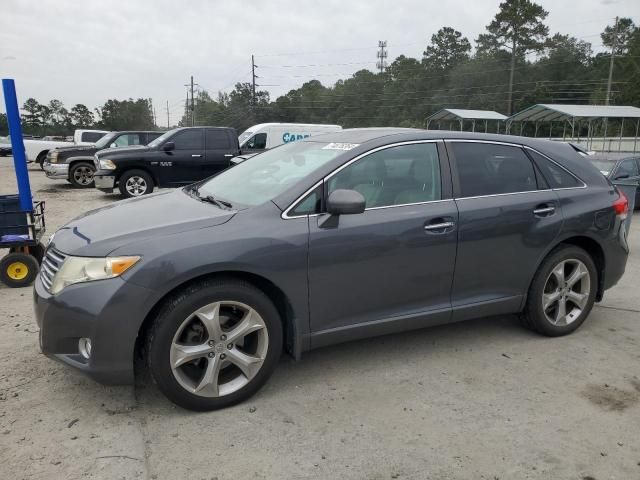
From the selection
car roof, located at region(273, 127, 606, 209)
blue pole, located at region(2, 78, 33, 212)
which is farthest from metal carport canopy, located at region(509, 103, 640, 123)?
blue pole, located at region(2, 78, 33, 212)

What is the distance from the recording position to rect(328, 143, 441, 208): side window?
3.37 meters

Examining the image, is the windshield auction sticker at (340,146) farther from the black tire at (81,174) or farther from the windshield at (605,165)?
the black tire at (81,174)

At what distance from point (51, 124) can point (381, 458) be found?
98.4 m

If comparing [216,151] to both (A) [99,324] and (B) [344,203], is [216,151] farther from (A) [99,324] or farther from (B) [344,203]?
(A) [99,324]

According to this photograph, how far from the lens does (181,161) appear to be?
12.4m

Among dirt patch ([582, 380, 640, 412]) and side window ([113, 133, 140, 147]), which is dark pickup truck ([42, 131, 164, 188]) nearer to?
side window ([113, 133, 140, 147])

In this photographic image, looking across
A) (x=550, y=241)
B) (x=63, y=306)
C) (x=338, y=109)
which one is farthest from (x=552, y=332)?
(x=338, y=109)

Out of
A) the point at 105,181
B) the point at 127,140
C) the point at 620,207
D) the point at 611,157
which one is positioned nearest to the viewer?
the point at 620,207

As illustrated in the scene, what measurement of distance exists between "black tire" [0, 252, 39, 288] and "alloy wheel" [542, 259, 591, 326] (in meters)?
4.97

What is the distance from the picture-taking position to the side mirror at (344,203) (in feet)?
10.0

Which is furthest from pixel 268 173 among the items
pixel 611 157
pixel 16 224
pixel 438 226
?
pixel 611 157

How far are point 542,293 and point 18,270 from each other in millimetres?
5073

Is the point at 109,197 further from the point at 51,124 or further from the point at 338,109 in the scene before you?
the point at 51,124

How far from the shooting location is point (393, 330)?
11.4 feet
